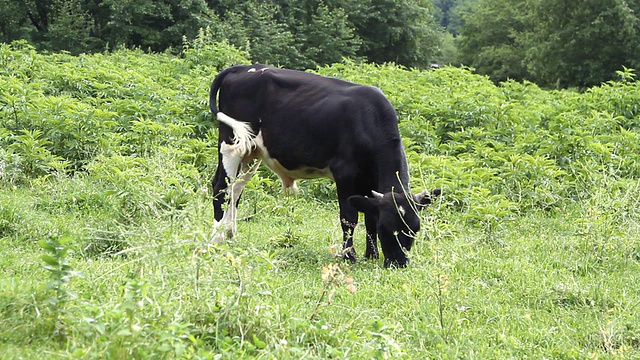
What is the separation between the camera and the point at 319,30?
38.1 metres

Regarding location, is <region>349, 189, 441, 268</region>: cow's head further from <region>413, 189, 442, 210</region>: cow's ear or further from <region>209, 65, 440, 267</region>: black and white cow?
<region>413, 189, 442, 210</region>: cow's ear

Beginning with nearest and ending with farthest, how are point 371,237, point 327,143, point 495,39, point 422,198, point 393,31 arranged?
1. point 422,198
2. point 371,237
3. point 327,143
4. point 393,31
5. point 495,39

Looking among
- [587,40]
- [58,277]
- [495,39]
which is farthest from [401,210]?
[495,39]

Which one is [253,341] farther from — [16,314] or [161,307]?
[16,314]

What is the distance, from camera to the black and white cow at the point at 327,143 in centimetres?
785

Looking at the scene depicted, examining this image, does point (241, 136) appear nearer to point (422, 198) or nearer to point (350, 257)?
point (350, 257)

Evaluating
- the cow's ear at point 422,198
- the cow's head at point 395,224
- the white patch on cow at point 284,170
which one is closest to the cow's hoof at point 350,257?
the cow's head at point 395,224

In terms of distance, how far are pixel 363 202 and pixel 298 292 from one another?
6.53ft

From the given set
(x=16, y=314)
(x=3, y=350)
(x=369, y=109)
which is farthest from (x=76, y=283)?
(x=369, y=109)

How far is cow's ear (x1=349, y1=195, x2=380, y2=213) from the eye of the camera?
7863 mm

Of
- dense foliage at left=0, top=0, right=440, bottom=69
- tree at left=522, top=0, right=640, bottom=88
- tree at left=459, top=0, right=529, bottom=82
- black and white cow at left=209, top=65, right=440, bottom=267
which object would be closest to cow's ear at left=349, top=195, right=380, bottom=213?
black and white cow at left=209, top=65, right=440, bottom=267

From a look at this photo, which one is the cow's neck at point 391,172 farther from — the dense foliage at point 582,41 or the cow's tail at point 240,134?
the dense foliage at point 582,41

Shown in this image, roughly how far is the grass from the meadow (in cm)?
2

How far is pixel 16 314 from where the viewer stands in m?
4.26
